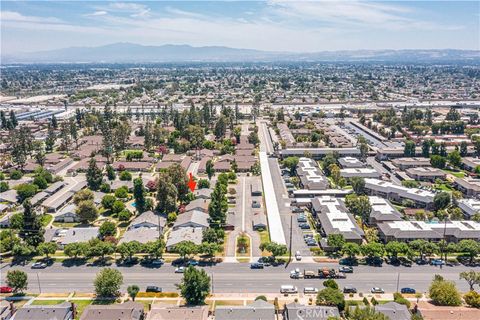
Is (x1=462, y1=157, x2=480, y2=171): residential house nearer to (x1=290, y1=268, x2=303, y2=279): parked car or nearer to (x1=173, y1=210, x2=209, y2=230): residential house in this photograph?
(x1=290, y1=268, x2=303, y2=279): parked car

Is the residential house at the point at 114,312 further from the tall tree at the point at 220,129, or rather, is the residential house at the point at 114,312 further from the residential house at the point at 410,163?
the tall tree at the point at 220,129

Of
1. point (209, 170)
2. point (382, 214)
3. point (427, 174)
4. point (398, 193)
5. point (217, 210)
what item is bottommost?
point (382, 214)

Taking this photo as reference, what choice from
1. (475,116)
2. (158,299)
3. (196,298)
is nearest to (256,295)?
(196,298)

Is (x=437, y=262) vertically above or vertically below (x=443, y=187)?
below

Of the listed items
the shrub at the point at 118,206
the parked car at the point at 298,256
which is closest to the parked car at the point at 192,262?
the parked car at the point at 298,256

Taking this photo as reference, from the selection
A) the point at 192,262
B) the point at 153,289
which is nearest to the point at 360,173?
the point at 192,262

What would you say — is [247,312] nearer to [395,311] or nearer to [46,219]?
[395,311]

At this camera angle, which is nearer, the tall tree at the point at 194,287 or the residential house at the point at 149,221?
the tall tree at the point at 194,287

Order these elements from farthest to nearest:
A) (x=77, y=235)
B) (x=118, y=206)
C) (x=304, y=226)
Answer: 1. (x=118, y=206)
2. (x=304, y=226)
3. (x=77, y=235)

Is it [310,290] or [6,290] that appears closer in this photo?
[310,290]
